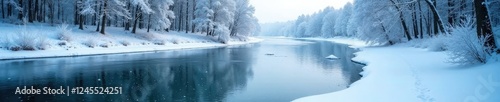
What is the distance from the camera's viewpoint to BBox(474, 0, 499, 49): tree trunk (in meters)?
11.7

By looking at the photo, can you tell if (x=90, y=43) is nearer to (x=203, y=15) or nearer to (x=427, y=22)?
(x=203, y=15)

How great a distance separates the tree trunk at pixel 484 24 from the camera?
38.3ft

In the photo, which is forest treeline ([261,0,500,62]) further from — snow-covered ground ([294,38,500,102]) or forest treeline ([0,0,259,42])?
forest treeline ([0,0,259,42])

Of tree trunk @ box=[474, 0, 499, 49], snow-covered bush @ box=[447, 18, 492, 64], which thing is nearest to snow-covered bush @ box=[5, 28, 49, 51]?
snow-covered bush @ box=[447, 18, 492, 64]

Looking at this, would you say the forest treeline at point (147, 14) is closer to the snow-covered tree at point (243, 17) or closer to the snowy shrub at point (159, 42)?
the snow-covered tree at point (243, 17)

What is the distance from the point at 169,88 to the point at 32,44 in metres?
17.3

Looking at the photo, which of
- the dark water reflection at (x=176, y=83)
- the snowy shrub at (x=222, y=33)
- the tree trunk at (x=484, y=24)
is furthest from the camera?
the snowy shrub at (x=222, y=33)

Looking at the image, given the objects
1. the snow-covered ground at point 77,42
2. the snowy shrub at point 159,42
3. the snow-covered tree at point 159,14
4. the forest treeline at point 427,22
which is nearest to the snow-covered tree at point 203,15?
the snow-covered ground at point 77,42

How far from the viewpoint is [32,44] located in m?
23.8

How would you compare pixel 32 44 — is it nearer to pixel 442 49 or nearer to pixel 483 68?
pixel 483 68

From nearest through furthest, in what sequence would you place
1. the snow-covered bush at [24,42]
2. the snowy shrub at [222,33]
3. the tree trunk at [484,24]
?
the tree trunk at [484,24] < the snow-covered bush at [24,42] < the snowy shrub at [222,33]

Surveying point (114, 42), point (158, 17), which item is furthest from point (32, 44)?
point (158, 17)

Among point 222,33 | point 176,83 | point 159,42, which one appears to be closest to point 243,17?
point 222,33

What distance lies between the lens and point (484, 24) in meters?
11.9
